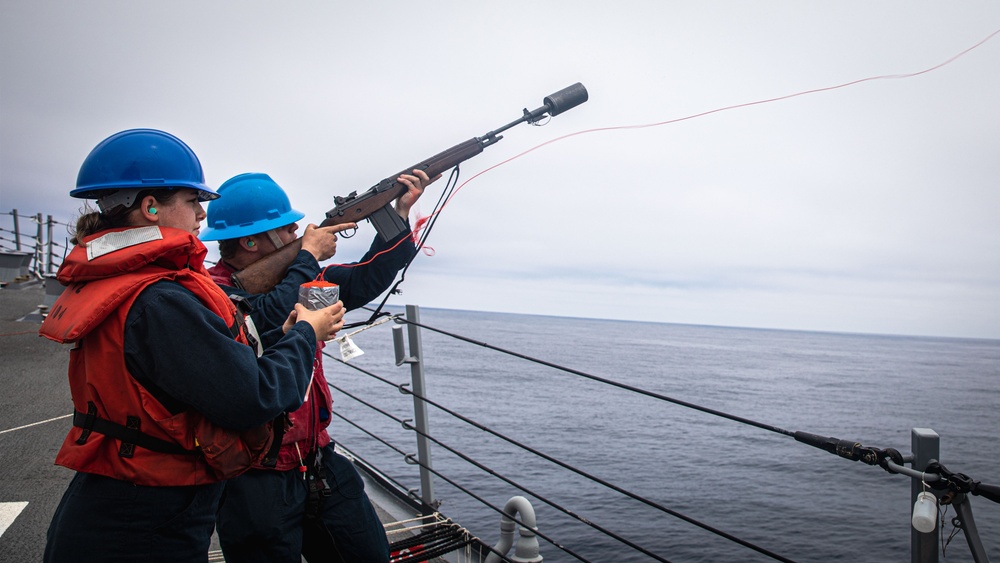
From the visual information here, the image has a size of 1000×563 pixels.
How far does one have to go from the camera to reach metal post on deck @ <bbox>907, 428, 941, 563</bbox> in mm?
1857

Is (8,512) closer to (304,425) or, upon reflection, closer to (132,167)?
(304,425)

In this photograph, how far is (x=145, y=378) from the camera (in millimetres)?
1546

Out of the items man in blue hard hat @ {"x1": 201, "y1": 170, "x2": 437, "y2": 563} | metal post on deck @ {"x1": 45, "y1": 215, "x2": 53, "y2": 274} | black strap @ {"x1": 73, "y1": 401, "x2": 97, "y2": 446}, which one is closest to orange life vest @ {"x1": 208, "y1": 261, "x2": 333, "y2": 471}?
man in blue hard hat @ {"x1": 201, "y1": 170, "x2": 437, "y2": 563}

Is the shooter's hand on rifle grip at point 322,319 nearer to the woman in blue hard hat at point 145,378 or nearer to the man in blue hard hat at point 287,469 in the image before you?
the woman in blue hard hat at point 145,378

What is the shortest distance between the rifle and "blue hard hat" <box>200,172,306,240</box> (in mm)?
125

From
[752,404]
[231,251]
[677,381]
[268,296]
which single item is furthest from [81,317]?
[677,381]

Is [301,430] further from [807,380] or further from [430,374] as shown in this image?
[807,380]

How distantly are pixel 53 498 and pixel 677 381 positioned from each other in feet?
171

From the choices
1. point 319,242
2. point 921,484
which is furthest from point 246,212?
point 921,484

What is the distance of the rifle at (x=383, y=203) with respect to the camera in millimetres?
2463

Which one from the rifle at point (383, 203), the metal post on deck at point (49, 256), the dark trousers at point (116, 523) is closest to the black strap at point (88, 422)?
the dark trousers at point (116, 523)

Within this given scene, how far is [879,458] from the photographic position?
6.23ft

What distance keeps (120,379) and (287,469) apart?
3.00ft

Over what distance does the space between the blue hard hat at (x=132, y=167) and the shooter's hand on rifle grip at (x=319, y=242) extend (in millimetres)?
842
